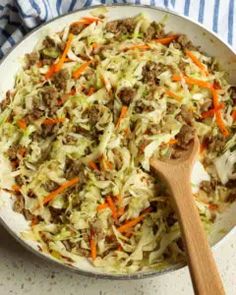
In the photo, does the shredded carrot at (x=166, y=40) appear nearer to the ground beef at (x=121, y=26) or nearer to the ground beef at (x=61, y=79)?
the ground beef at (x=121, y=26)

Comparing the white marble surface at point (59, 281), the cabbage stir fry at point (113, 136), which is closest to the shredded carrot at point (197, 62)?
the cabbage stir fry at point (113, 136)

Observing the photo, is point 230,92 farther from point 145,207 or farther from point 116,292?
point 116,292

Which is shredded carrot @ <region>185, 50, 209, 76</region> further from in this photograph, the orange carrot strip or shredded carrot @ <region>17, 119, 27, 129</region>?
shredded carrot @ <region>17, 119, 27, 129</region>

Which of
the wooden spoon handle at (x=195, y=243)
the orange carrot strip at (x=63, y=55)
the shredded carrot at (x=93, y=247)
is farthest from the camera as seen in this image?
the orange carrot strip at (x=63, y=55)

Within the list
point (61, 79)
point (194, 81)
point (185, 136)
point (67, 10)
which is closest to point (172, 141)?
point (185, 136)

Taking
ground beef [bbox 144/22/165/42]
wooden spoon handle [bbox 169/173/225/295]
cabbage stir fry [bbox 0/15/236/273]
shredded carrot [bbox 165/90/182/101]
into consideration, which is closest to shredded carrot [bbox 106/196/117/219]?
cabbage stir fry [bbox 0/15/236/273]

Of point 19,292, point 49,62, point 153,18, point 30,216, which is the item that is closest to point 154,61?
point 153,18

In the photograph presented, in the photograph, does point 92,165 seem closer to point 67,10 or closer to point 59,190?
point 59,190
